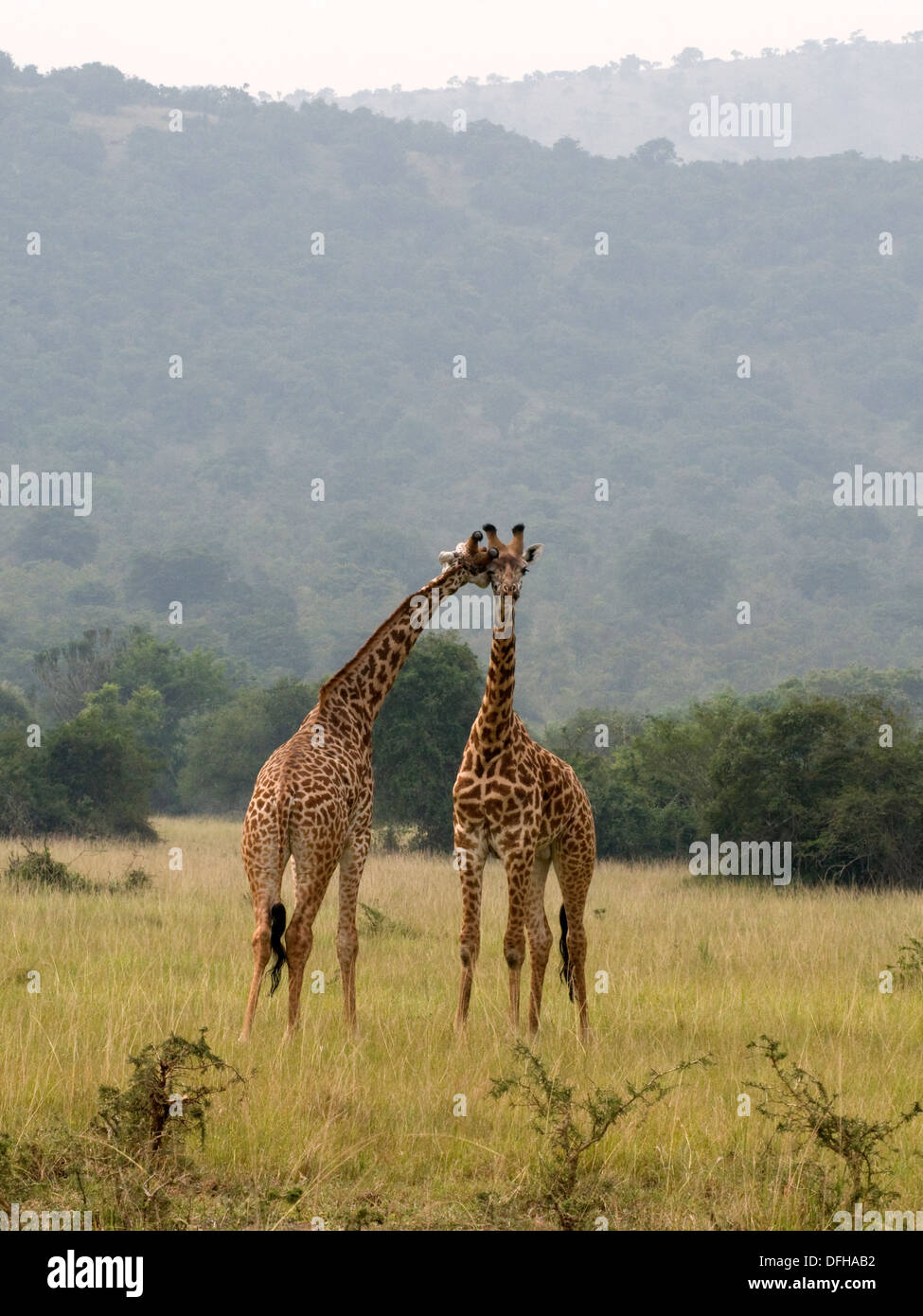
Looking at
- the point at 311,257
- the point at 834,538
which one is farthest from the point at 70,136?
the point at 834,538

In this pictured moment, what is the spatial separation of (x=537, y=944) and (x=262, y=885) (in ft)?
6.16

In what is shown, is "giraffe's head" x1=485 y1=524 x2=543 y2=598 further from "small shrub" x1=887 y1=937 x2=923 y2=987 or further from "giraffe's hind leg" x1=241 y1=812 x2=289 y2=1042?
"small shrub" x1=887 y1=937 x2=923 y2=987

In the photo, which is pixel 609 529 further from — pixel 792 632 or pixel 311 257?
pixel 311 257

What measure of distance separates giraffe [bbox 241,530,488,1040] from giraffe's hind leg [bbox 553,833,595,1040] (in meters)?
1.33

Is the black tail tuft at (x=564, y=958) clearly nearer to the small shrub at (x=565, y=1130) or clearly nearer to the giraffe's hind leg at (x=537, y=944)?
the giraffe's hind leg at (x=537, y=944)

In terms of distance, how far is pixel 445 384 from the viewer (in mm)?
151625

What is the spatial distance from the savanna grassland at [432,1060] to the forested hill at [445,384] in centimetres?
6248

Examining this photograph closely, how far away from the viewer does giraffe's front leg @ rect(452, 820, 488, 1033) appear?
28.5ft

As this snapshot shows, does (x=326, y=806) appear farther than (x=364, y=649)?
No

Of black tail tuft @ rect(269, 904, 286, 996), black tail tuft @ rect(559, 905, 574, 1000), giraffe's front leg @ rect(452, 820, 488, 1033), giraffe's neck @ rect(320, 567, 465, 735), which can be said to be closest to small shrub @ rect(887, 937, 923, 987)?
black tail tuft @ rect(559, 905, 574, 1000)

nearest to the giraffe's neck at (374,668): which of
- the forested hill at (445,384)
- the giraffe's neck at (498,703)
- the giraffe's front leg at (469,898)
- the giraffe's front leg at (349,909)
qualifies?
the giraffe's neck at (498,703)

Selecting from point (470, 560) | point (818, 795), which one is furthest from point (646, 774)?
point (470, 560)

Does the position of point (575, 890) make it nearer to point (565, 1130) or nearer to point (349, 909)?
→ point (349, 909)

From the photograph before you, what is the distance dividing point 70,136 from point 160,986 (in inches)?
7163
